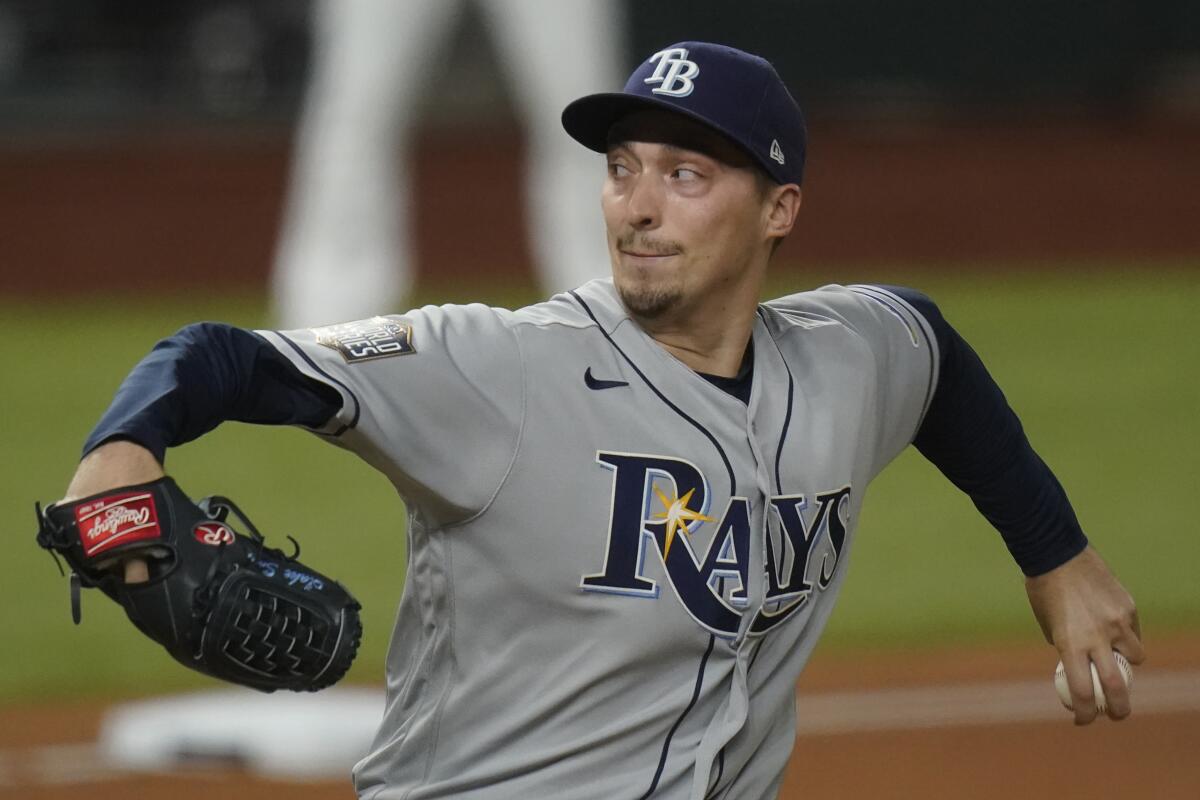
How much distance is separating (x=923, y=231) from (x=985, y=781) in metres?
8.96

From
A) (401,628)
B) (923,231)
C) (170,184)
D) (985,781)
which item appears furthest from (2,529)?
(923,231)

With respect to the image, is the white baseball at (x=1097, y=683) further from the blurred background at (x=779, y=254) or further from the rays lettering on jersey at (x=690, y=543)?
the blurred background at (x=779, y=254)

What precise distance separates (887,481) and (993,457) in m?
4.94

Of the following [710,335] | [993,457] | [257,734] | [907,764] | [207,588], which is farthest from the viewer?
[907,764]

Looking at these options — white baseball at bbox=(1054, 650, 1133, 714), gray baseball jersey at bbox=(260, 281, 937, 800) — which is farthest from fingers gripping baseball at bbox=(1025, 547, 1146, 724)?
gray baseball jersey at bbox=(260, 281, 937, 800)

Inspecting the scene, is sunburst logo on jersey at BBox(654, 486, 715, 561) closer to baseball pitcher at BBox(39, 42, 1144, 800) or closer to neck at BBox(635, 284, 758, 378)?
baseball pitcher at BBox(39, 42, 1144, 800)

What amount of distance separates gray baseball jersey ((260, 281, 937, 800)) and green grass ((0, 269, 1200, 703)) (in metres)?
3.21

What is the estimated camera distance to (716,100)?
2.67 m

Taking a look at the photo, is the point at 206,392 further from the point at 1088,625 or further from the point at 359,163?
the point at 359,163

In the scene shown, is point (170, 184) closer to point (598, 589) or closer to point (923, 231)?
point (923, 231)

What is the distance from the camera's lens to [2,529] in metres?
7.16

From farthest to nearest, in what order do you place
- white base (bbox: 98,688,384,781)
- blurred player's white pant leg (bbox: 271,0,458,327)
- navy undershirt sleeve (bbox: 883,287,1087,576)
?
1. blurred player's white pant leg (bbox: 271,0,458,327)
2. white base (bbox: 98,688,384,781)
3. navy undershirt sleeve (bbox: 883,287,1087,576)

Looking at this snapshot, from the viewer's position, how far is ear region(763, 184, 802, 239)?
2.85 metres

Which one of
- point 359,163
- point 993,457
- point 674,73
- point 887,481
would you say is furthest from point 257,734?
point 359,163
